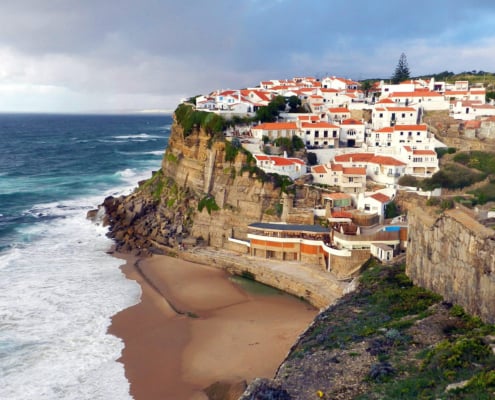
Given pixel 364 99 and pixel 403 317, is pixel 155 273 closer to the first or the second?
pixel 403 317

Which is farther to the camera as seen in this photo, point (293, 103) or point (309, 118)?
point (293, 103)

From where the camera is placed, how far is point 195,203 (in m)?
43.7

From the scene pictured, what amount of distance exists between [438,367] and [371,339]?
3541mm

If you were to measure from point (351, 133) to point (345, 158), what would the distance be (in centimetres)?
850

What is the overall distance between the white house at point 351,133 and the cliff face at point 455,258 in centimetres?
2825

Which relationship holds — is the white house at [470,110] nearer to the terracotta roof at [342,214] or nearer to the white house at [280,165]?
the white house at [280,165]

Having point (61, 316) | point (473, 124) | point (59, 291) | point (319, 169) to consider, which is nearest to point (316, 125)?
point (319, 169)

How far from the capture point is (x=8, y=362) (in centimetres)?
2312

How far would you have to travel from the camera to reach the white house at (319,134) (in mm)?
49344

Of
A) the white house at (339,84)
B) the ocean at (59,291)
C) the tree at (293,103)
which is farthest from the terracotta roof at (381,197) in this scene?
the white house at (339,84)

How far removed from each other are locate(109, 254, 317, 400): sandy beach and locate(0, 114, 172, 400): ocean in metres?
0.98

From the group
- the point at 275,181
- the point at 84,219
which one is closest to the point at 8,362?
the point at 275,181

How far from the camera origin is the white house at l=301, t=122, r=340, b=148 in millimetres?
49344

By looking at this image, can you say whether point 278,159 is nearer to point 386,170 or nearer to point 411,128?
point 386,170
